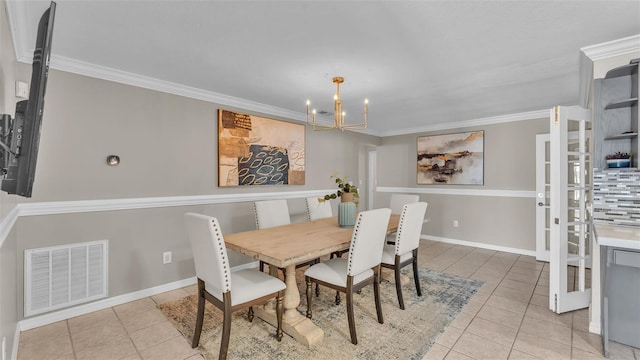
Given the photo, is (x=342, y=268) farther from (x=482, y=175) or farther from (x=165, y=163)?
(x=482, y=175)

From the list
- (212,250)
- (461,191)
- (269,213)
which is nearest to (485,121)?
(461,191)

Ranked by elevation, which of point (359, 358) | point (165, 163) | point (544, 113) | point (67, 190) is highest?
point (544, 113)

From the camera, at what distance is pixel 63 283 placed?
2.49 meters

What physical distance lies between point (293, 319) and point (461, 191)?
4.00 metres

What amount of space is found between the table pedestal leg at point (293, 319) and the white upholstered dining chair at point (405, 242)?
2.97 feet

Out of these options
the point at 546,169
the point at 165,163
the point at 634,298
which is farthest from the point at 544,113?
the point at 165,163

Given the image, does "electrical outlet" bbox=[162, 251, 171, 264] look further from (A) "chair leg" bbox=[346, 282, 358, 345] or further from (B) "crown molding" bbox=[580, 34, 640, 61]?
(B) "crown molding" bbox=[580, 34, 640, 61]

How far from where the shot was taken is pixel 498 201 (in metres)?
4.73

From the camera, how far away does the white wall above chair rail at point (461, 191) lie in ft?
14.8

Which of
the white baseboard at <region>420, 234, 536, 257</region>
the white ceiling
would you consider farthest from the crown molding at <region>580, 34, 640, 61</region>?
the white baseboard at <region>420, 234, 536, 257</region>

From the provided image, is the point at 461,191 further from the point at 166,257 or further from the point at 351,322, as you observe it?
the point at 166,257

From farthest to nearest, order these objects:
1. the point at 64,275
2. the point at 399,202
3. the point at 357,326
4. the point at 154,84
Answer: the point at 399,202 → the point at 154,84 → the point at 64,275 → the point at 357,326

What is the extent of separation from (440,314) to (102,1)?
11.0 feet

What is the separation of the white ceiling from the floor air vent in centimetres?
159
